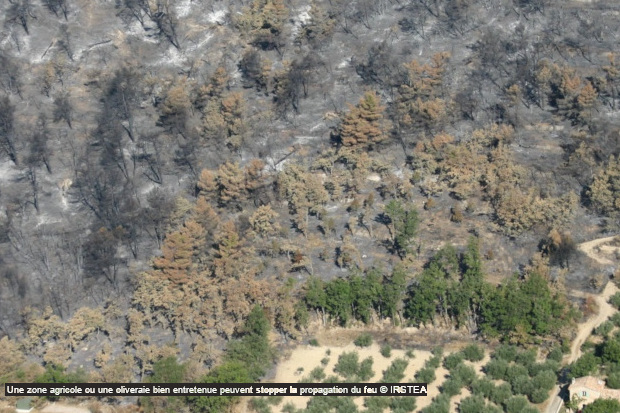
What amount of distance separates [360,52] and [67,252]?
Result: 161 feet

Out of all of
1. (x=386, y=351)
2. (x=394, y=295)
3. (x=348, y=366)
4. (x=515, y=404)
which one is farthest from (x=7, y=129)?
(x=515, y=404)

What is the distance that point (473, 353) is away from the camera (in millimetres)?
95062

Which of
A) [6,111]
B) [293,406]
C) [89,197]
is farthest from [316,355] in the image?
[6,111]

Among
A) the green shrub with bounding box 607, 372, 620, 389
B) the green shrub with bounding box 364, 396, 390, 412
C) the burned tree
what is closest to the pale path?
the green shrub with bounding box 364, 396, 390, 412

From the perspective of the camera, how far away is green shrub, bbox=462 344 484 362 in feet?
311

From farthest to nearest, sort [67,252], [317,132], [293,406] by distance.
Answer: [317,132] < [67,252] < [293,406]

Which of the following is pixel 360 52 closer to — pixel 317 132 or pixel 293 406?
pixel 317 132

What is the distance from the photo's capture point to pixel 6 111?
130 m

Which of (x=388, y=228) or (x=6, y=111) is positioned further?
(x=6, y=111)

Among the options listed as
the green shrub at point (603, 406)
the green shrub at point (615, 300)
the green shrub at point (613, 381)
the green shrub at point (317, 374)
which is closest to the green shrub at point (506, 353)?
the green shrub at point (613, 381)

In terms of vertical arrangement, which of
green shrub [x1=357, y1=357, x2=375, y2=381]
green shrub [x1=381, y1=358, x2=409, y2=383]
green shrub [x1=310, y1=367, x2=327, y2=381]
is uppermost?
green shrub [x1=381, y1=358, x2=409, y2=383]

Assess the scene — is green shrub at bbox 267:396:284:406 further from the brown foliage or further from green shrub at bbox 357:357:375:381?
the brown foliage

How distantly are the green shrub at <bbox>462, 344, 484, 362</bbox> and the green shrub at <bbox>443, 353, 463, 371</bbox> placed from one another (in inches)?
22.8

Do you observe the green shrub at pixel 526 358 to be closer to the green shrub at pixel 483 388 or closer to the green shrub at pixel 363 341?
the green shrub at pixel 483 388
